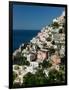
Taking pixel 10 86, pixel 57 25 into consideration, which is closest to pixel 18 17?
pixel 57 25

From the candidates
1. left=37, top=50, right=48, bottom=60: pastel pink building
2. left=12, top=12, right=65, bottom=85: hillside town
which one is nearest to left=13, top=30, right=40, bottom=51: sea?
left=12, top=12, right=65, bottom=85: hillside town

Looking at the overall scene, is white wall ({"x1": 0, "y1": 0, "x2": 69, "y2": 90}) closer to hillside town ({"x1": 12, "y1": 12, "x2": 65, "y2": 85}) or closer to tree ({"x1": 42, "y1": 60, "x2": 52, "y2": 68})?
hillside town ({"x1": 12, "y1": 12, "x2": 65, "y2": 85})

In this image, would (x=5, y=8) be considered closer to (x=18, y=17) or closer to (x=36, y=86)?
(x=18, y=17)

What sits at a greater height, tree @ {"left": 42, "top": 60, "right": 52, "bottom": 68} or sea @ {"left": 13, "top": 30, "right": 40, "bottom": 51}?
sea @ {"left": 13, "top": 30, "right": 40, "bottom": 51}

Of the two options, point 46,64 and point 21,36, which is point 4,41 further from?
point 46,64

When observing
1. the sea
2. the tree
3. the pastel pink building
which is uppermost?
the sea

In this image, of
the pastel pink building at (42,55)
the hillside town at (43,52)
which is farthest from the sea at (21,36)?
the pastel pink building at (42,55)
